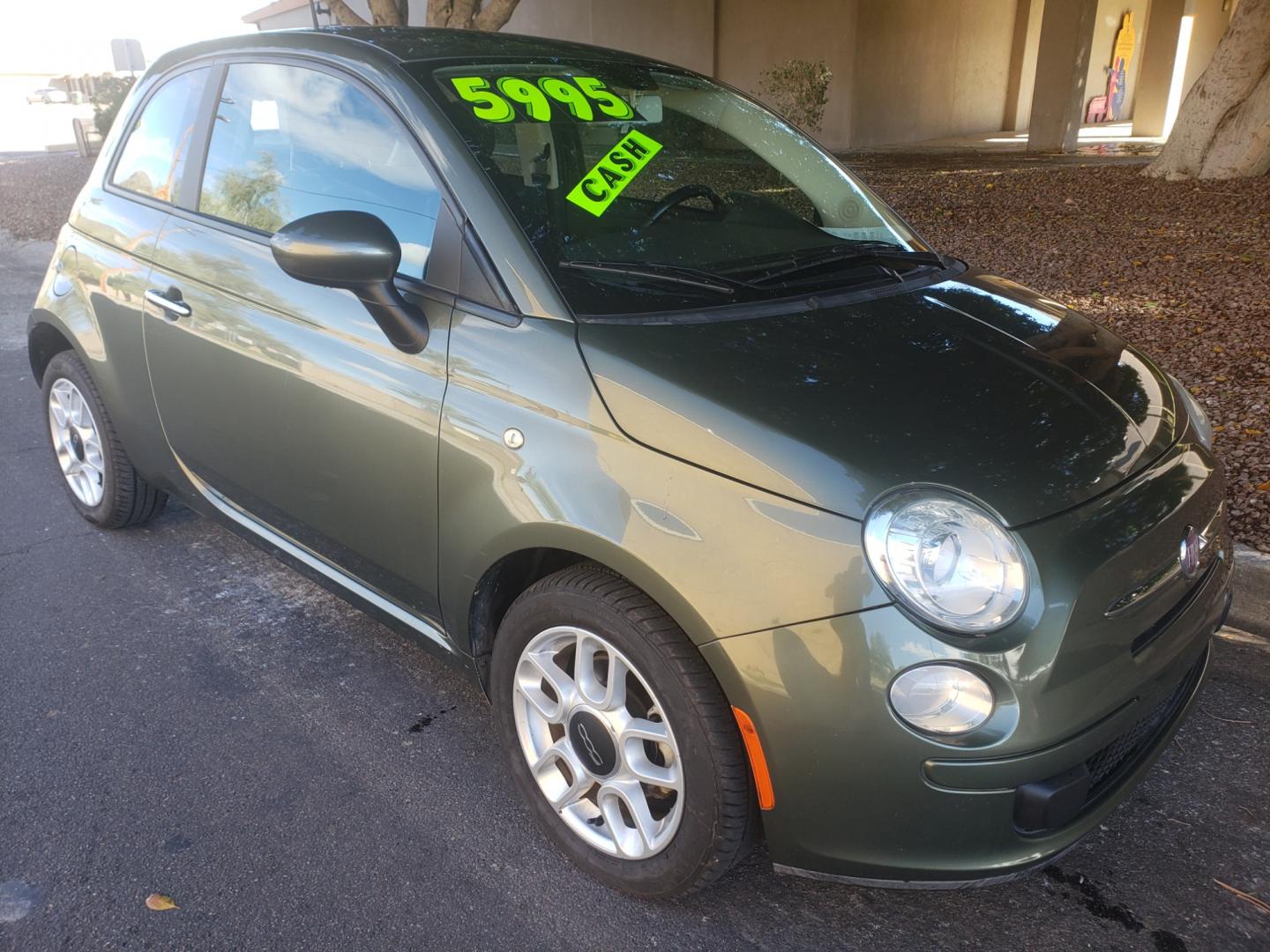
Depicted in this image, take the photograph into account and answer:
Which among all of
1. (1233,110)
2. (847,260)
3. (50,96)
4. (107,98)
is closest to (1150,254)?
(1233,110)

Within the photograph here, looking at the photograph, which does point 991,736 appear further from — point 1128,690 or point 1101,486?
point 1101,486

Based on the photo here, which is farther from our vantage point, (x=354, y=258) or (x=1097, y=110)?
(x=1097, y=110)

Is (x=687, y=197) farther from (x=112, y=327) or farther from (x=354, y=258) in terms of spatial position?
(x=112, y=327)

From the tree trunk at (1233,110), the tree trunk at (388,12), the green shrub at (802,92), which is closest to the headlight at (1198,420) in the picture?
the tree trunk at (1233,110)

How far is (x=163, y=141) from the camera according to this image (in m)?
3.50

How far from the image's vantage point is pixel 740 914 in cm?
225

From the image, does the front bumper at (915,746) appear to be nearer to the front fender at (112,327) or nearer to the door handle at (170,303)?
the door handle at (170,303)

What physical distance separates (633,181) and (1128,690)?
5.65ft

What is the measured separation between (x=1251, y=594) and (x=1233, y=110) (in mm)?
7497

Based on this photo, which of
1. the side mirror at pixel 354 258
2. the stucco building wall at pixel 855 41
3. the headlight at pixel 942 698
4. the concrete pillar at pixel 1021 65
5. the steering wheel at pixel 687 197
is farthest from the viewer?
the concrete pillar at pixel 1021 65

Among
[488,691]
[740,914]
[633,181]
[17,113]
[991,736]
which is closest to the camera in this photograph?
[991,736]

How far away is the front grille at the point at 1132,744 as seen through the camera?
203 centimetres

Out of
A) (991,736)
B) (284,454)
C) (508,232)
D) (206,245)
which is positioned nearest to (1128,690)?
(991,736)

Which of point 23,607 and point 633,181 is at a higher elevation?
point 633,181
